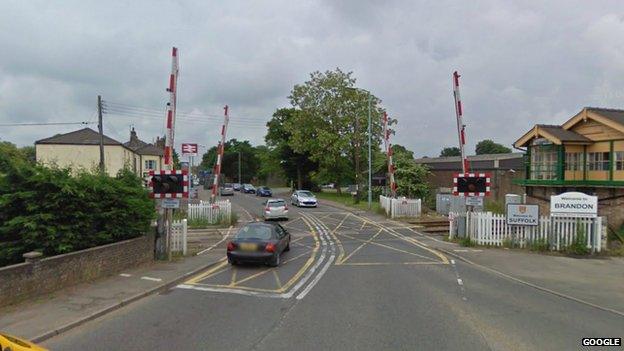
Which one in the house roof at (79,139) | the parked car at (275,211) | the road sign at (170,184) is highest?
the house roof at (79,139)

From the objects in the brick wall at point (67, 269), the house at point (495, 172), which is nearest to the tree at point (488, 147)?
the house at point (495, 172)

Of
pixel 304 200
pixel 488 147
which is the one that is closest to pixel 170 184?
pixel 304 200

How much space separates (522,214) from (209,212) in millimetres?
16522

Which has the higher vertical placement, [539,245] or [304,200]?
[304,200]

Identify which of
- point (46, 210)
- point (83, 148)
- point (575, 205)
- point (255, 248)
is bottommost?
point (255, 248)

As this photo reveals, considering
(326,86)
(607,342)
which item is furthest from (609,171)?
(326,86)

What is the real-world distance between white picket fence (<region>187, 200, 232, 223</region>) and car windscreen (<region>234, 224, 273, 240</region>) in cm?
1237

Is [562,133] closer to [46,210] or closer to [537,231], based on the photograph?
[537,231]

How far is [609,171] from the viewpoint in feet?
77.7

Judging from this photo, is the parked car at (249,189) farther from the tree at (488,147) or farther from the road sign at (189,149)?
the tree at (488,147)

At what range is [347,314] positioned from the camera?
346 inches

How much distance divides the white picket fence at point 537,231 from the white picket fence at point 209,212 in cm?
1343

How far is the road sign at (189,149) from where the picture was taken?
29.2 m

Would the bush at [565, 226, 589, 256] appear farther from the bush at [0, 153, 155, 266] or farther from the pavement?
the bush at [0, 153, 155, 266]
